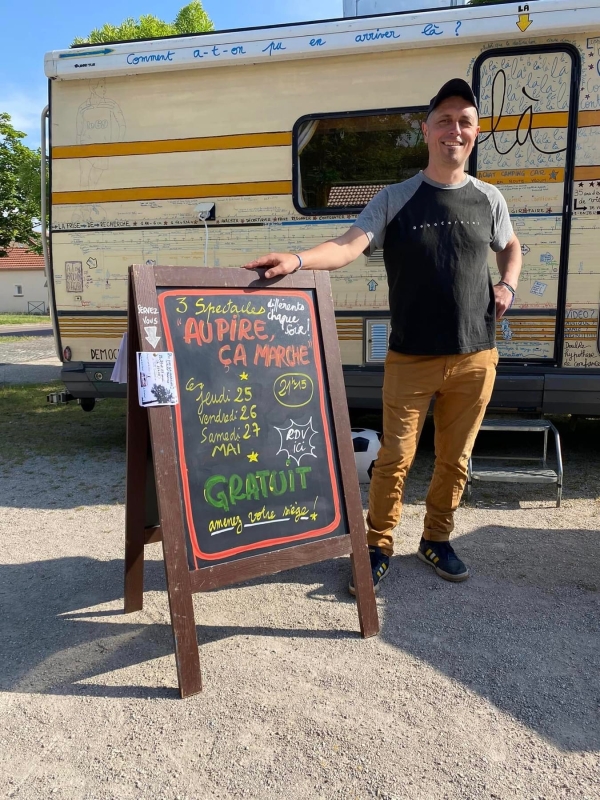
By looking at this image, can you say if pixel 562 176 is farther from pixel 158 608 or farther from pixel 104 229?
pixel 158 608

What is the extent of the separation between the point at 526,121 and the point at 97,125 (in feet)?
10.1

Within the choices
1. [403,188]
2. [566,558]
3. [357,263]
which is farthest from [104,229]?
[566,558]

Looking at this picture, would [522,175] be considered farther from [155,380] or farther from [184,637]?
[184,637]

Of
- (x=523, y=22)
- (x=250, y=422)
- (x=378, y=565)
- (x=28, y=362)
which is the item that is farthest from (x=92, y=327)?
(x=28, y=362)

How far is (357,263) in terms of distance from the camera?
460 cm

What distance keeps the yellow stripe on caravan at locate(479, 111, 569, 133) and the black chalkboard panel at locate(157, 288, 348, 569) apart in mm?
2446

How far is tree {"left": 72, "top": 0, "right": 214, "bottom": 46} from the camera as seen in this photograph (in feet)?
63.8

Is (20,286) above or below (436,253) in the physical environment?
below

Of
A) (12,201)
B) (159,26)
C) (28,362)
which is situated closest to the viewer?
(28,362)

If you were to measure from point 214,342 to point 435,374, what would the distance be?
3.36 ft

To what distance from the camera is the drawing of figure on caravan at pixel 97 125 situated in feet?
15.7

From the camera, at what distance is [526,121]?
4246 mm

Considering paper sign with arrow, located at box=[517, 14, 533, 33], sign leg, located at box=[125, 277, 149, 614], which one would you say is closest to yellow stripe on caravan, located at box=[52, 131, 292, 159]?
paper sign with arrow, located at box=[517, 14, 533, 33]

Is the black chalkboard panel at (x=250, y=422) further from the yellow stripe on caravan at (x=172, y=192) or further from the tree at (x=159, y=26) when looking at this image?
the tree at (x=159, y=26)
